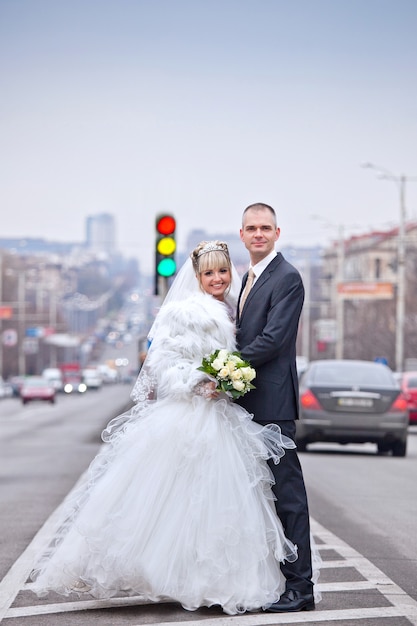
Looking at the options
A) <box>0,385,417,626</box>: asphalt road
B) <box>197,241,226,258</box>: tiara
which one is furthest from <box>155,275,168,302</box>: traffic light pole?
<box>197,241,226,258</box>: tiara

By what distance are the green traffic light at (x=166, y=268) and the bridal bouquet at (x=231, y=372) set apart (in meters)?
9.23

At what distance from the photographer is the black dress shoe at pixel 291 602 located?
6.56 meters

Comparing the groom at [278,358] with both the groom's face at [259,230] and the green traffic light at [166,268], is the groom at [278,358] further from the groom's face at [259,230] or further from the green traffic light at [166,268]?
the green traffic light at [166,268]

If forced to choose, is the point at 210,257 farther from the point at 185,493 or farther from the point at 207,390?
the point at 185,493

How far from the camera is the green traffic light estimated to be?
52.6 ft

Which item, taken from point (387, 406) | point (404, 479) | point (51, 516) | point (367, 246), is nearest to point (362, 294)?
point (387, 406)

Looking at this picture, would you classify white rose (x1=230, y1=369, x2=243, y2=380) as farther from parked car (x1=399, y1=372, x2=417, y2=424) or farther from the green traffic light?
parked car (x1=399, y1=372, x2=417, y2=424)

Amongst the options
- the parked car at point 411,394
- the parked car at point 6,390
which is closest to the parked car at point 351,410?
the parked car at point 411,394

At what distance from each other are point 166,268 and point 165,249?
0.86 ft

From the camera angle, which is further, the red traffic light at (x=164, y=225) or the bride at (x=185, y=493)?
the red traffic light at (x=164, y=225)

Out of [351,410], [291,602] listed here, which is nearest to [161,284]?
[351,410]

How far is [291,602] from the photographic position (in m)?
6.61

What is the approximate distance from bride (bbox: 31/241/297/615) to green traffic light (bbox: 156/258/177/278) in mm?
8779

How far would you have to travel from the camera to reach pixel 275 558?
261 inches
